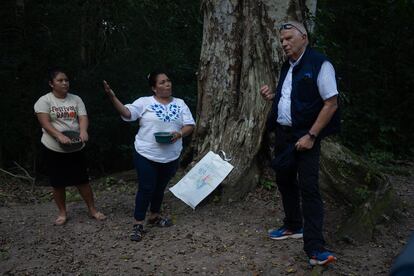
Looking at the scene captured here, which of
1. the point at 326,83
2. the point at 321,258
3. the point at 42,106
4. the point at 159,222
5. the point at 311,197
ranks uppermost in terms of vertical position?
the point at 326,83

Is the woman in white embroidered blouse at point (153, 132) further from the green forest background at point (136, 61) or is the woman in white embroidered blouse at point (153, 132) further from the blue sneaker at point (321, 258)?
the green forest background at point (136, 61)

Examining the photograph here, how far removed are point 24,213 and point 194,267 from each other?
2806 mm

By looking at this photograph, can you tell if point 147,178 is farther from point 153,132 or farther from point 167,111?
point 167,111

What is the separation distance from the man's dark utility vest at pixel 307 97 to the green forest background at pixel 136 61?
16.6 ft

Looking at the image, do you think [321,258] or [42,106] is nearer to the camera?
[321,258]

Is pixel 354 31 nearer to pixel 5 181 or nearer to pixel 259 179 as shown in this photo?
pixel 259 179

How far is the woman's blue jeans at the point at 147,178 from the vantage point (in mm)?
4840

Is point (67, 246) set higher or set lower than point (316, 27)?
lower

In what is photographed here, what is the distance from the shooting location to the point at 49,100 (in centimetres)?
502

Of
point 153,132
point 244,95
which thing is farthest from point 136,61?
point 153,132

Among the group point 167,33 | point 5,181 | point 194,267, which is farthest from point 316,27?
point 5,181

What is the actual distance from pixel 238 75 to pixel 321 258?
273cm

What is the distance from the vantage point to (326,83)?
370 centimetres

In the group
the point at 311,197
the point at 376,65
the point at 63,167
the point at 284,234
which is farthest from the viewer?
the point at 376,65
